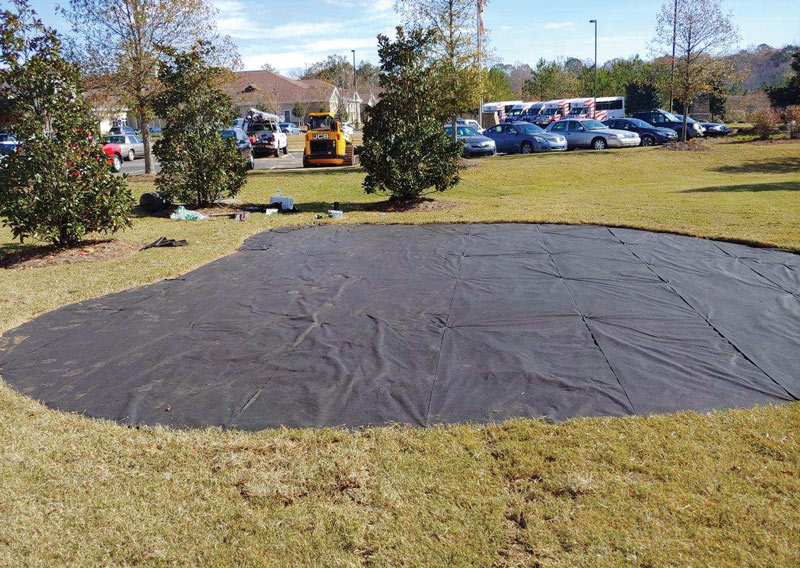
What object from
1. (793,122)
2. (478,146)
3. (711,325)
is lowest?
(711,325)

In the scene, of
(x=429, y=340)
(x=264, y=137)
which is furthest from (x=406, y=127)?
(x=264, y=137)

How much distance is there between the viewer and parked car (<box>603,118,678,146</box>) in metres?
30.2

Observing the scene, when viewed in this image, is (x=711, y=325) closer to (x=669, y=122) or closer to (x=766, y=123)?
(x=766, y=123)

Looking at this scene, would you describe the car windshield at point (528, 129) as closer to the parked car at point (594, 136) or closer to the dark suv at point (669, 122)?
the parked car at point (594, 136)

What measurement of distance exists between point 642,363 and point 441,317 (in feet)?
6.22

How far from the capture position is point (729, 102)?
56.3m

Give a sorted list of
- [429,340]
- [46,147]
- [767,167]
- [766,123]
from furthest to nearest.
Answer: [766,123] < [767,167] < [46,147] < [429,340]

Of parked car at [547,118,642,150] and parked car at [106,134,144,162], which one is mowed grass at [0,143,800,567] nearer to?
parked car at [547,118,642,150]

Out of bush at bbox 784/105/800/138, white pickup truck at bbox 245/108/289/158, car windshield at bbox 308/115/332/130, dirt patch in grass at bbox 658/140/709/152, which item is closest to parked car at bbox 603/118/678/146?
dirt patch in grass at bbox 658/140/709/152

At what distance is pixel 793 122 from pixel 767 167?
38.9 ft

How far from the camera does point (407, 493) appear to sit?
3.24 meters

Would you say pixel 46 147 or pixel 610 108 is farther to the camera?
pixel 610 108

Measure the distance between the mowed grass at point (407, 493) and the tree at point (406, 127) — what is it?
31.2ft

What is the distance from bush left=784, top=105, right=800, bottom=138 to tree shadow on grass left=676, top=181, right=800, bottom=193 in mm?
15691
